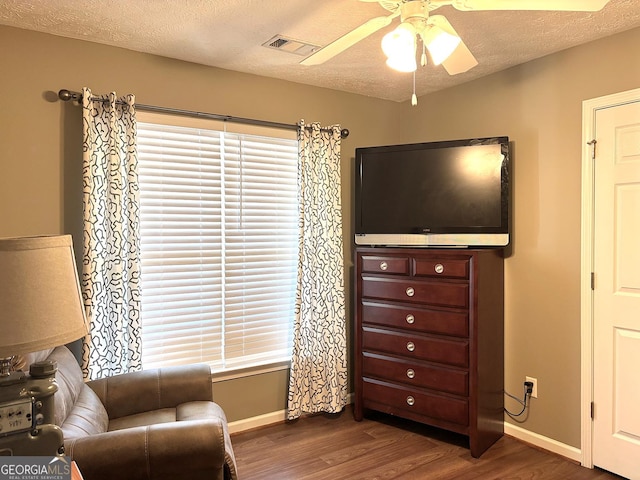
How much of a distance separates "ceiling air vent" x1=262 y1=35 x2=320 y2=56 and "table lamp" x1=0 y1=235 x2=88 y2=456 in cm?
187

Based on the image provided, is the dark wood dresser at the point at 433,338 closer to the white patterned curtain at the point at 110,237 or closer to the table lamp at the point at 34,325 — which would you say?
the white patterned curtain at the point at 110,237

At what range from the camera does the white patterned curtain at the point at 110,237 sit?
261 cm

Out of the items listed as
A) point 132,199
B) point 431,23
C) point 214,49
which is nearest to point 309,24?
point 214,49

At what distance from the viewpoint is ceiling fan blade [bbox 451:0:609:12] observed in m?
1.56

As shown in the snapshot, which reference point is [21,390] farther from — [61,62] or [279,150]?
[279,150]

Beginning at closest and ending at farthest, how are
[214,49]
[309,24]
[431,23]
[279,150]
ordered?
[431,23] → [309,24] → [214,49] → [279,150]

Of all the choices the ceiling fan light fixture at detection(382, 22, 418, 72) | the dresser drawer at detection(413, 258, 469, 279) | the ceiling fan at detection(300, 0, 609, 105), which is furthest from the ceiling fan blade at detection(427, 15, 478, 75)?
the dresser drawer at detection(413, 258, 469, 279)

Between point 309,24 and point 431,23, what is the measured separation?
899 mm

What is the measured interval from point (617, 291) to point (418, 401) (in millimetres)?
1393

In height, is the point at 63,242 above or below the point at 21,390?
above

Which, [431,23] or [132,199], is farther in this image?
[132,199]

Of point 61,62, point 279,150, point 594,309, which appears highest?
point 61,62

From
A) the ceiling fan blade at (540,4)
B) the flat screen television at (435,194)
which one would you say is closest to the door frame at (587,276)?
the flat screen television at (435,194)

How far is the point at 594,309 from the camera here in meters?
2.74
